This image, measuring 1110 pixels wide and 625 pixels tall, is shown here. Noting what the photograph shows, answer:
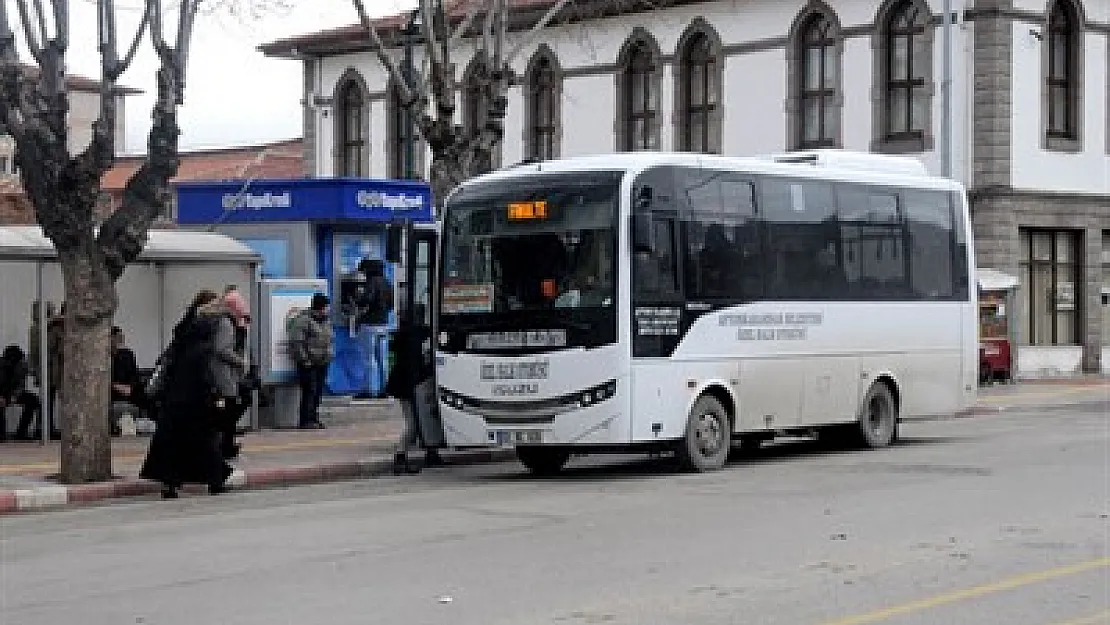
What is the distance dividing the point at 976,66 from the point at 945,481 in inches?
1047

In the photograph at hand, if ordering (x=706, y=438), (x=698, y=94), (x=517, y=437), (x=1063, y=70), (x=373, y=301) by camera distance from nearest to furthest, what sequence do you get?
1. (x=517, y=437)
2. (x=706, y=438)
3. (x=373, y=301)
4. (x=1063, y=70)
5. (x=698, y=94)

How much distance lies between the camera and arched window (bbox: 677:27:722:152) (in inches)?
1812

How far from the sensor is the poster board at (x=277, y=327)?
23.0 meters

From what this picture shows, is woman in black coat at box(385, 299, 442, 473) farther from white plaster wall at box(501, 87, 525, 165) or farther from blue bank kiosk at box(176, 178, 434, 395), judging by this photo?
white plaster wall at box(501, 87, 525, 165)

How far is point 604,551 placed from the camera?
39.0 feet

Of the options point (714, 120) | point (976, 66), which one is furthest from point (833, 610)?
point (714, 120)

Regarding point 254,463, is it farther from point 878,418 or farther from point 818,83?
point 818,83

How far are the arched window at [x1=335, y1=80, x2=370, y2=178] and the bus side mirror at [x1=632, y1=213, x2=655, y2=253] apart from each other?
127ft

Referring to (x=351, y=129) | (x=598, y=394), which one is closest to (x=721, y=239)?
(x=598, y=394)

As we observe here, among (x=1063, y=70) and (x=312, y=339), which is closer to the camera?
(x=312, y=339)

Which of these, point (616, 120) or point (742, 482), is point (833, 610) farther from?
point (616, 120)

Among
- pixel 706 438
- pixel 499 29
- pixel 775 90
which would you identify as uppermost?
pixel 775 90

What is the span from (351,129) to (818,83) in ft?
58.8

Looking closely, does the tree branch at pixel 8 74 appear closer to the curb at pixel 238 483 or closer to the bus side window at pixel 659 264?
the curb at pixel 238 483
